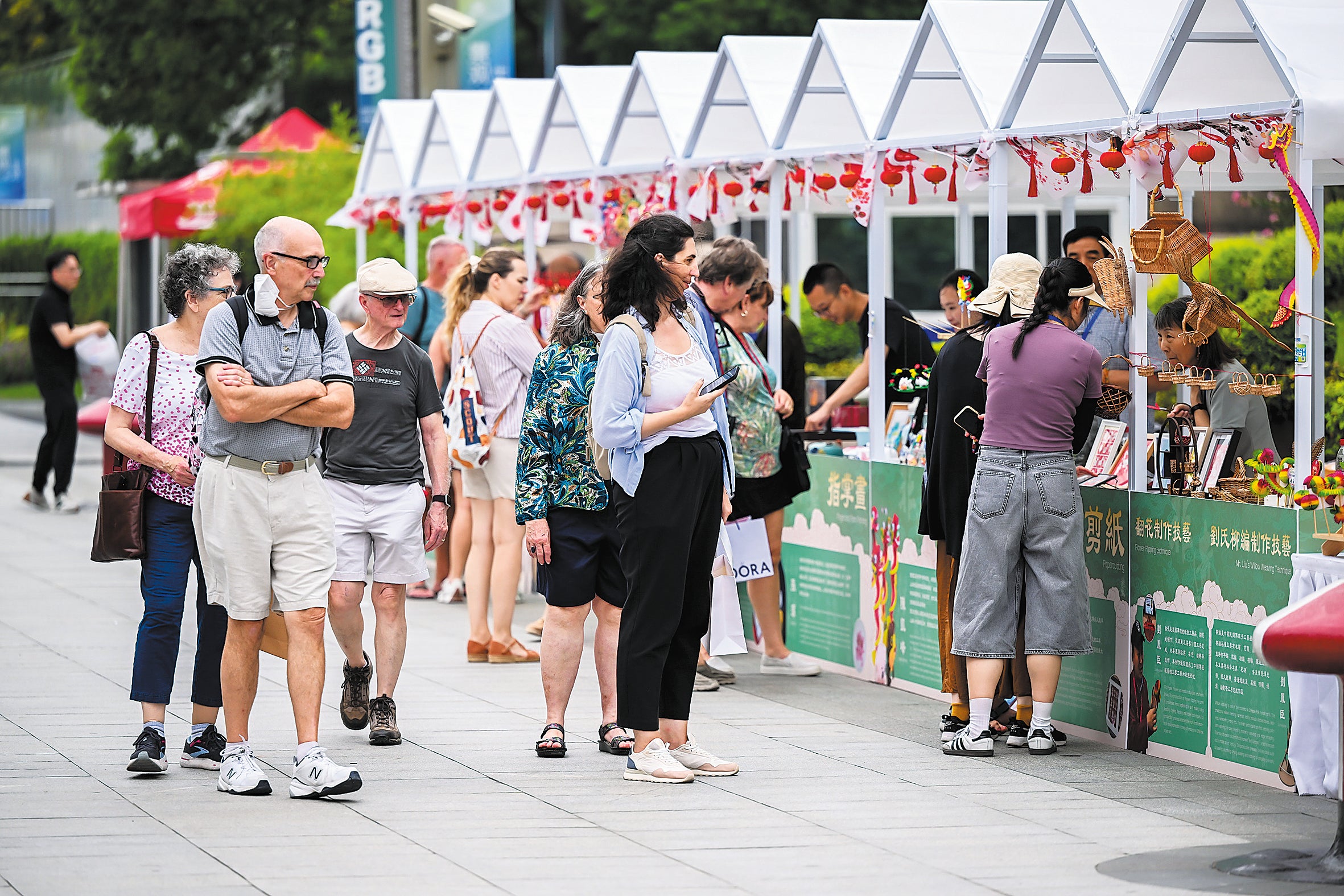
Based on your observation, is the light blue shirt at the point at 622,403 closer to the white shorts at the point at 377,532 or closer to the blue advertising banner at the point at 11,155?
the white shorts at the point at 377,532

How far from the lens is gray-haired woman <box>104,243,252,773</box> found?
6.77 meters

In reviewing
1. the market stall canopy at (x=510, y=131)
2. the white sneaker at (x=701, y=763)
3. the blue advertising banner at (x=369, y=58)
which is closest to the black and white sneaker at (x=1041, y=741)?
the white sneaker at (x=701, y=763)

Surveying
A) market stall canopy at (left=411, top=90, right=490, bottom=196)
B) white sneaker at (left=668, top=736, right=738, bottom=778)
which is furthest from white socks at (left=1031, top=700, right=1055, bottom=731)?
market stall canopy at (left=411, top=90, right=490, bottom=196)

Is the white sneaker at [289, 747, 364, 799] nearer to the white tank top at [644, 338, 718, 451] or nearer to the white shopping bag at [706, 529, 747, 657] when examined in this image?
the white tank top at [644, 338, 718, 451]

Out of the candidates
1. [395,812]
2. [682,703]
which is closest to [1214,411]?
[682,703]

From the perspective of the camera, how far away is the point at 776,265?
9.66m

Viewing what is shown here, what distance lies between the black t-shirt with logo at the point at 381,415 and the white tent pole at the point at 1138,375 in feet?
8.73

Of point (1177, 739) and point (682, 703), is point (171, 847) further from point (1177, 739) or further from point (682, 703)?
point (1177, 739)

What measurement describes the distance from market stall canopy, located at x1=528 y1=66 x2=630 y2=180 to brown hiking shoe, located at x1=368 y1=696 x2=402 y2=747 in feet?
15.2

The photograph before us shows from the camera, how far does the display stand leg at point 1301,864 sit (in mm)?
5379

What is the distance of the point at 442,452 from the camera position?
24.4 ft

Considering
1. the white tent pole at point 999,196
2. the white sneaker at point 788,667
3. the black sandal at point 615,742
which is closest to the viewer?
the black sandal at point 615,742

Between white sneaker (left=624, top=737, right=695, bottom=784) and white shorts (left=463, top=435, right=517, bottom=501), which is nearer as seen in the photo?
white sneaker (left=624, top=737, right=695, bottom=784)

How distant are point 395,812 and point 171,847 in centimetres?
79
